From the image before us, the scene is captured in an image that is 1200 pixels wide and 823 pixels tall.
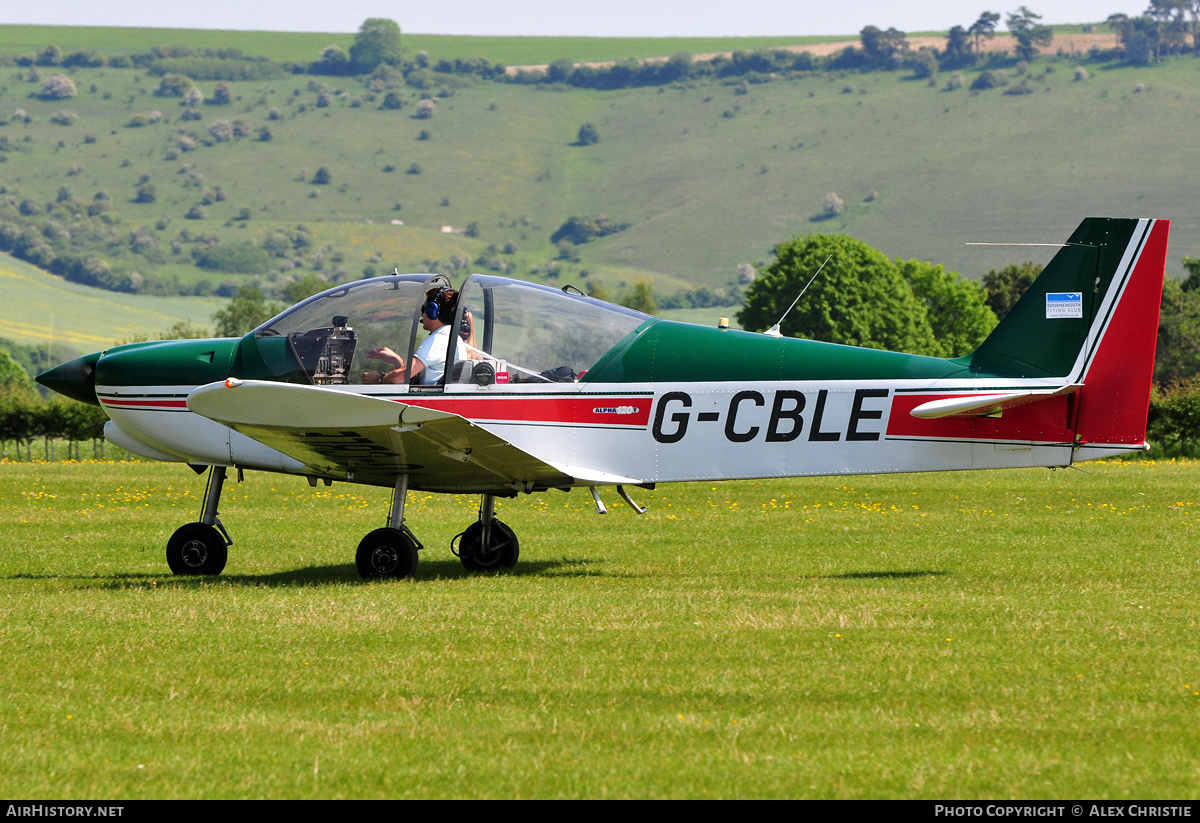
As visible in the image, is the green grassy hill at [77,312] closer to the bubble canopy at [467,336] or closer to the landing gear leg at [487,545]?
the landing gear leg at [487,545]

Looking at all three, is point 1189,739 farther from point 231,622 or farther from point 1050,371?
point 231,622

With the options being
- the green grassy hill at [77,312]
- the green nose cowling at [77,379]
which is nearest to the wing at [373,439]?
the green nose cowling at [77,379]

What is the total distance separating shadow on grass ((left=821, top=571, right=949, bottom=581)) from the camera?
1013cm

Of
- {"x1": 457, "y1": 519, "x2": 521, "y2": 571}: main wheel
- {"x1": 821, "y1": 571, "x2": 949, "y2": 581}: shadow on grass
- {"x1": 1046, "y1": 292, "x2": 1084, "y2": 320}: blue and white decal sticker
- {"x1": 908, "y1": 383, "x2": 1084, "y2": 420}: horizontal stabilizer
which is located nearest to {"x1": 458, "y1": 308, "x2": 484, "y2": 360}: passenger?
{"x1": 457, "y1": 519, "x2": 521, "y2": 571}: main wheel

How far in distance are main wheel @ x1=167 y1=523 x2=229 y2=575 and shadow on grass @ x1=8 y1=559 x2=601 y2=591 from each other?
0.11 meters

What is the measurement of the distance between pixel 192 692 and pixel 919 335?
70752mm

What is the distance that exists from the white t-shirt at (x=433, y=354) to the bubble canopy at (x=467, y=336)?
0.05 m

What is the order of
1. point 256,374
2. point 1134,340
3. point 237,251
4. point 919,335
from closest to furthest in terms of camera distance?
point 1134,340 < point 256,374 < point 919,335 < point 237,251

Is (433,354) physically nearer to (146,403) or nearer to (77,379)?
(146,403)

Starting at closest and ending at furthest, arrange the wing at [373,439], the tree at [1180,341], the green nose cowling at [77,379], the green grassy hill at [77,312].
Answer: the wing at [373,439] < the green nose cowling at [77,379] < the tree at [1180,341] < the green grassy hill at [77,312]

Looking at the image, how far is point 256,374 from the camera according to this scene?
10.3 meters

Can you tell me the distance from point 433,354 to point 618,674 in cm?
436

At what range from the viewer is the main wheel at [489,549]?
440 inches
